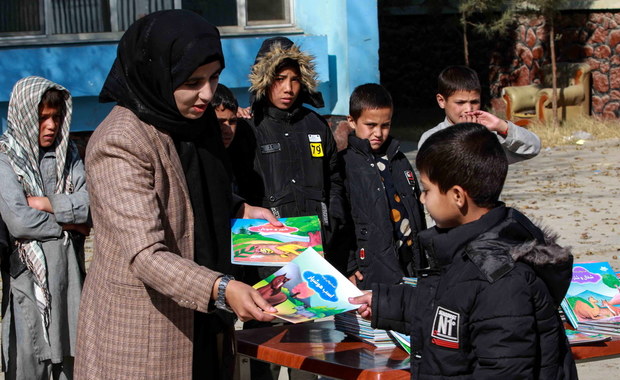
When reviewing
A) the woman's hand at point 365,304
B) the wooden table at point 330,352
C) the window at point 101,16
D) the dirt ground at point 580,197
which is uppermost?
the window at point 101,16

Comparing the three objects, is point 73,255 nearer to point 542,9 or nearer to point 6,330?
point 6,330

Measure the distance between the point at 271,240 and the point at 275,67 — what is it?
1618 millimetres

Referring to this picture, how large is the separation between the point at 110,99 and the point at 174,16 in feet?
1.23

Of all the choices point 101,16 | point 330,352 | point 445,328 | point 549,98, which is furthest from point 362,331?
point 549,98

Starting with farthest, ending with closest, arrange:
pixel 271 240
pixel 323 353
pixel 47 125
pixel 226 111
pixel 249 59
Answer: pixel 249 59, pixel 226 111, pixel 47 125, pixel 271 240, pixel 323 353

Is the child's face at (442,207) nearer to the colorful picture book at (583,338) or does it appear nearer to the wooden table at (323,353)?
the wooden table at (323,353)

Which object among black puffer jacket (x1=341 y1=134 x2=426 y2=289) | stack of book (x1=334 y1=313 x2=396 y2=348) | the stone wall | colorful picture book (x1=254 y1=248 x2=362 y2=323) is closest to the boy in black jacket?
colorful picture book (x1=254 y1=248 x2=362 y2=323)

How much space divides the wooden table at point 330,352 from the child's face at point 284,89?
61.0 inches

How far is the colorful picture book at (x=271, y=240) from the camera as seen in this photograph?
3289 mm

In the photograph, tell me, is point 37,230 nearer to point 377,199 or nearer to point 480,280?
point 377,199

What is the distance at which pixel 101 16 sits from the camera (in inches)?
445

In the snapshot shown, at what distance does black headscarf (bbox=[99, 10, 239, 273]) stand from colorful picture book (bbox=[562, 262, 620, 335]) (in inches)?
54.9

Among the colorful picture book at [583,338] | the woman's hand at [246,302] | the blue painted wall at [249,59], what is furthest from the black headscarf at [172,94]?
the blue painted wall at [249,59]

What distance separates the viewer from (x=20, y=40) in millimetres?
10875
